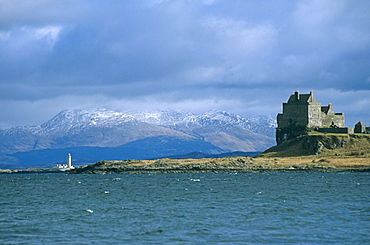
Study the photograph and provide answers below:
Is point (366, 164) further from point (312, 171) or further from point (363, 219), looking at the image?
point (363, 219)

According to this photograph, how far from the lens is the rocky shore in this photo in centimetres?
14375

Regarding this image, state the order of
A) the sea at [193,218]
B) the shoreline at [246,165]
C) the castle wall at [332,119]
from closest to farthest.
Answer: the sea at [193,218]
the shoreline at [246,165]
the castle wall at [332,119]

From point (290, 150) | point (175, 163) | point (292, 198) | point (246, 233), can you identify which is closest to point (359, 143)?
point (290, 150)

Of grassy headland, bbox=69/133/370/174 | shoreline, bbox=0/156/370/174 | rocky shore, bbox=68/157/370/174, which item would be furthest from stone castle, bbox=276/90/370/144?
rocky shore, bbox=68/157/370/174

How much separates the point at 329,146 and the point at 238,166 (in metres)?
24.0

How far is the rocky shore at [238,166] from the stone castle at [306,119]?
16874mm

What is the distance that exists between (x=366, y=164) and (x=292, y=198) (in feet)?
238

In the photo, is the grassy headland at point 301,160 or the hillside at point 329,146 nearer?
the grassy headland at point 301,160

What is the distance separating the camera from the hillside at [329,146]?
6196 inches

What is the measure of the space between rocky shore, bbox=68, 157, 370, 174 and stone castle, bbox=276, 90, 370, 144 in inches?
664

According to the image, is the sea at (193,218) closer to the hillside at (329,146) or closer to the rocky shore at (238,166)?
the rocky shore at (238,166)

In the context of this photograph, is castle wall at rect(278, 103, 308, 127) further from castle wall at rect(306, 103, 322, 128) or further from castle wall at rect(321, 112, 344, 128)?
castle wall at rect(321, 112, 344, 128)

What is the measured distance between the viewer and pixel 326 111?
176375 mm

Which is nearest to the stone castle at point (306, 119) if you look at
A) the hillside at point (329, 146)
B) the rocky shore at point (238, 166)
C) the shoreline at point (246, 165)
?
the hillside at point (329, 146)
